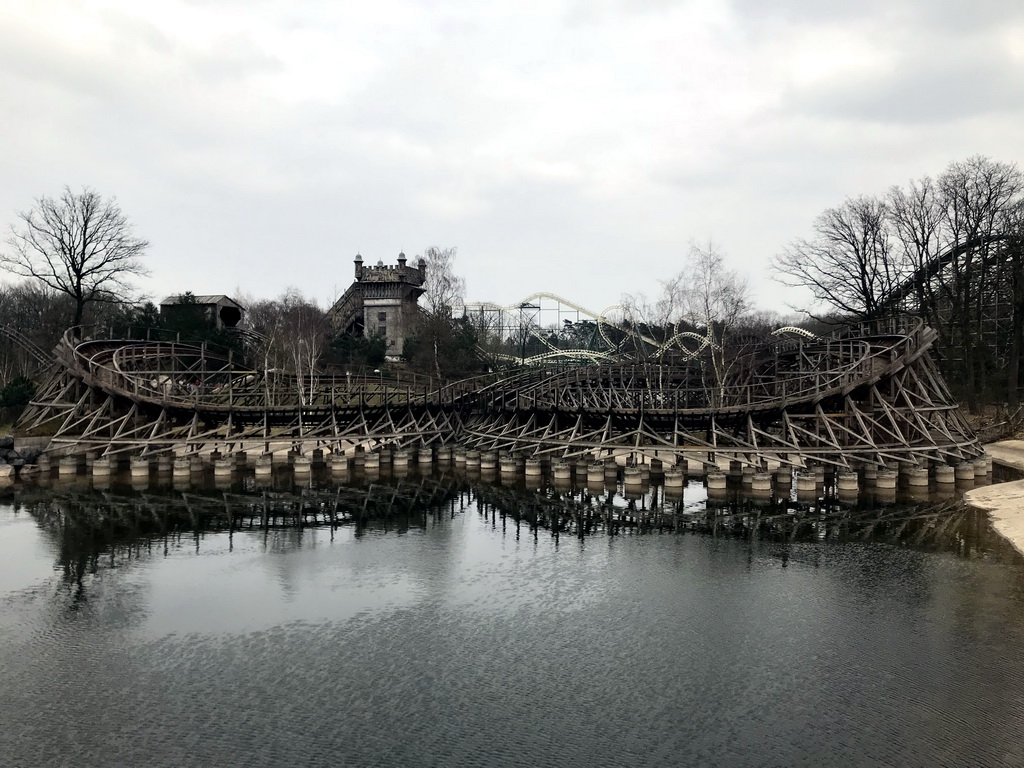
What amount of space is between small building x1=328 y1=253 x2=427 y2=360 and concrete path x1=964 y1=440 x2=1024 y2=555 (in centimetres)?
5539

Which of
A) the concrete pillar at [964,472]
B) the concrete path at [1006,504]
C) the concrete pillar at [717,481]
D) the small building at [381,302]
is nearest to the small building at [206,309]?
the small building at [381,302]

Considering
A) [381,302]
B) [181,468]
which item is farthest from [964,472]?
[381,302]

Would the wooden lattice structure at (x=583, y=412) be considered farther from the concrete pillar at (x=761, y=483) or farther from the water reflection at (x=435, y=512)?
the water reflection at (x=435, y=512)

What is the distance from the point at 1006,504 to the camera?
2844 centimetres

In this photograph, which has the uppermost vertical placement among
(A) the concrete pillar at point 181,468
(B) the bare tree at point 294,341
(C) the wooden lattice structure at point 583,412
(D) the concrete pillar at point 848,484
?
(B) the bare tree at point 294,341

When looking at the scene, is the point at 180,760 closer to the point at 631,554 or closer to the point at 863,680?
the point at 863,680

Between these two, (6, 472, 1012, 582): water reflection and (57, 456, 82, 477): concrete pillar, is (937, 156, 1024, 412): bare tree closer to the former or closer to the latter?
(6, 472, 1012, 582): water reflection

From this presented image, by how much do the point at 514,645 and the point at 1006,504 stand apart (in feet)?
73.6

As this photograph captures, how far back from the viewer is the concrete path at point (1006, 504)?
2450 cm

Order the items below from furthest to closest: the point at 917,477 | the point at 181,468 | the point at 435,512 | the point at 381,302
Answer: the point at 381,302 → the point at 181,468 → the point at 917,477 → the point at 435,512

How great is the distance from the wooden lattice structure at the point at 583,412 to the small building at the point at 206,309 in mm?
7824

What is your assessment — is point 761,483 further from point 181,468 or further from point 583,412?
point 181,468

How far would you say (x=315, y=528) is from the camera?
89.6 ft

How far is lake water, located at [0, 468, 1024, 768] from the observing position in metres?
12.1
